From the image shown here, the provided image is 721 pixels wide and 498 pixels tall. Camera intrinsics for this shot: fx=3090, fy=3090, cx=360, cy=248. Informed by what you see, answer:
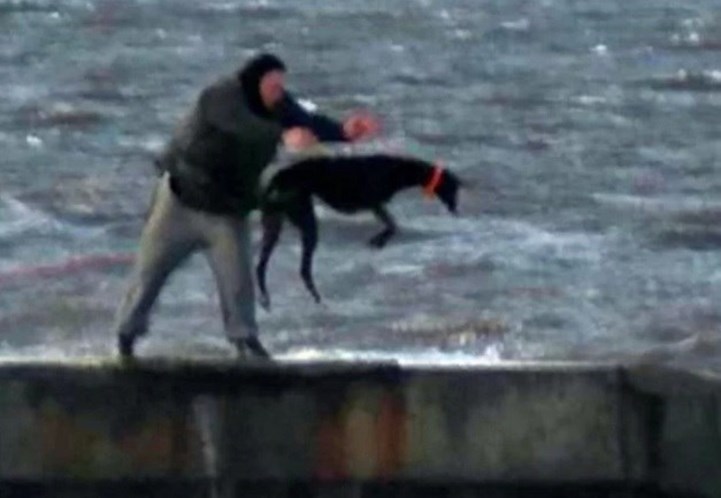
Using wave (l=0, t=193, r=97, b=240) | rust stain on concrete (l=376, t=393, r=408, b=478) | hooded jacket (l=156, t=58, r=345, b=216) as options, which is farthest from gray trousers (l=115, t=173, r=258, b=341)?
wave (l=0, t=193, r=97, b=240)

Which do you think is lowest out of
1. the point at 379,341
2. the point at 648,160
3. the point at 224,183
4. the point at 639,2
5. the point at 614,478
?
the point at 639,2

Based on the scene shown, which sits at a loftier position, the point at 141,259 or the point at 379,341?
the point at 141,259

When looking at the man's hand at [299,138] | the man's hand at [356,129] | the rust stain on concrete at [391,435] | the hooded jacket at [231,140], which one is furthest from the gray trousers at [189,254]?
the rust stain on concrete at [391,435]

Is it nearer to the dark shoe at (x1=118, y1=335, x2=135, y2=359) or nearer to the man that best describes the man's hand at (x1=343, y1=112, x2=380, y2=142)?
the man

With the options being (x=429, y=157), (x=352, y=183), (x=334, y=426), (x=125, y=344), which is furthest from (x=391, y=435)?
(x=429, y=157)

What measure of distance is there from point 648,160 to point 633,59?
12.1 metres

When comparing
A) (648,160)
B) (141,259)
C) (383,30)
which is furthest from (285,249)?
(383,30)

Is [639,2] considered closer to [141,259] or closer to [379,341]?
[379,341]

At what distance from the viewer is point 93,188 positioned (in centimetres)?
3244

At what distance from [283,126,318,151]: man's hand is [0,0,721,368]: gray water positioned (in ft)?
19.9

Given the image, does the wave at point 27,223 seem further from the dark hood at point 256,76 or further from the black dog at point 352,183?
the dark hood at point 256,76

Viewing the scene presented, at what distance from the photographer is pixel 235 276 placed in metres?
15.3

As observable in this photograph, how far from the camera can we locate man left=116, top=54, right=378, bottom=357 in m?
14.7

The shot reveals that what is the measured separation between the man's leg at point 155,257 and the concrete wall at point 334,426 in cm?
93
